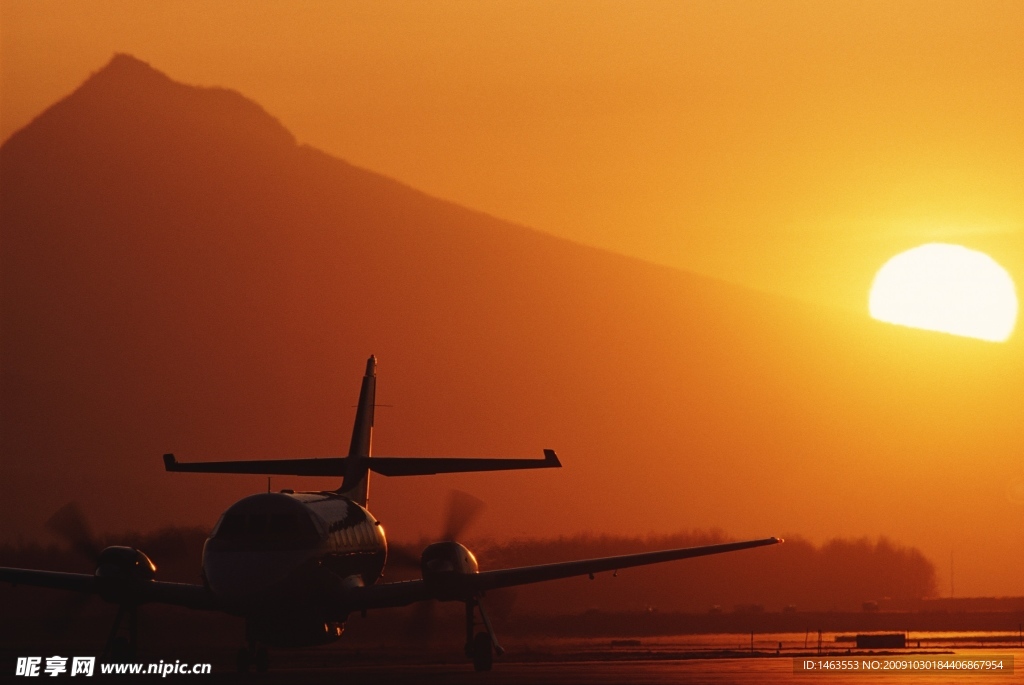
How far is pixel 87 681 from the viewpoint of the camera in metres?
36.6

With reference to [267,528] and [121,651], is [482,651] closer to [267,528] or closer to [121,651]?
[267,528]

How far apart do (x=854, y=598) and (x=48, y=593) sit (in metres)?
86.9

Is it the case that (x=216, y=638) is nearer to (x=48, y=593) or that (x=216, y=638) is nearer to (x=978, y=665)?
(x=48, y=593)

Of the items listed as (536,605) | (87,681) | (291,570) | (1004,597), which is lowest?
(87,681)

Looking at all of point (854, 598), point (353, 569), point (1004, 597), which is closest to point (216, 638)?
point (353, 569)

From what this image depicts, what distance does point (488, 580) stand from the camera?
138 feet

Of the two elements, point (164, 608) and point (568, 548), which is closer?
point (164, 608)

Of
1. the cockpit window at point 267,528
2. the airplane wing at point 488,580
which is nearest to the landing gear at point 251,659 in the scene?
the airplane wing at point 488,580

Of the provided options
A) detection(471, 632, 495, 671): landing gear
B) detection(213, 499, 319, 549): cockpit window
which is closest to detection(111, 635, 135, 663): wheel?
detection(213, 499, 319, 549): cockpit window

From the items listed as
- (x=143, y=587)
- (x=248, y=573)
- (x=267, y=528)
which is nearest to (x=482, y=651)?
(x=267, y=528)

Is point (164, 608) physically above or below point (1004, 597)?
below

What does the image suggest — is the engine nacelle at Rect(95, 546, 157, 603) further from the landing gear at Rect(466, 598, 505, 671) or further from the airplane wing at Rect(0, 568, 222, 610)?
the landing gear at Rect(466, 598, 505, 671)

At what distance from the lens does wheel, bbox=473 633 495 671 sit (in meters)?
41.0

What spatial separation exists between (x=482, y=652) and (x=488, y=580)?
200cm
